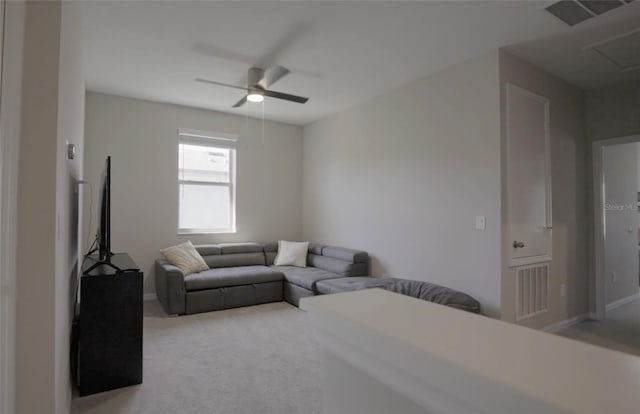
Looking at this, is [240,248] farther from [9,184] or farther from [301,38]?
[9,184]

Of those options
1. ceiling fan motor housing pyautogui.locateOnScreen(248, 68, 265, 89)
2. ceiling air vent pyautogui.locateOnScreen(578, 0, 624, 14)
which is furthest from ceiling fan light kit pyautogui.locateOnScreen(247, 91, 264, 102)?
ceiling air vent pyautogui.locateOnScreen(578, 0, 624, 14)

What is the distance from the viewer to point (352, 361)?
1.83 feet

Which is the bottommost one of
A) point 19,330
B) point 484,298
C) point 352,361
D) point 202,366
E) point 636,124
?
point 202,366

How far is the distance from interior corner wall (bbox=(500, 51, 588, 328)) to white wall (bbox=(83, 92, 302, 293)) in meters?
3.84

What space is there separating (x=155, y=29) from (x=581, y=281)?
5.11 metres

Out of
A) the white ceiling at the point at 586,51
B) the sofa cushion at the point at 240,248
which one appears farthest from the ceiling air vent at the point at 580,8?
the sofa cushion at the point at 240,248

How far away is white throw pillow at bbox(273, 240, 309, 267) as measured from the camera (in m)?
5.28

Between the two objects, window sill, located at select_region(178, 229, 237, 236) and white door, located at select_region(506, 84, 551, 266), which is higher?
white door, located at select_region(506, 84, 551, 266)

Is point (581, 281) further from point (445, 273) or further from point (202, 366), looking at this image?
point (202, 366)

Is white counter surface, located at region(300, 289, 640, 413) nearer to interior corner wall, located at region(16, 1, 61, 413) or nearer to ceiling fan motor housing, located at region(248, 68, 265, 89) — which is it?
interior corner wall, located at region(16, 1, 61, 413)

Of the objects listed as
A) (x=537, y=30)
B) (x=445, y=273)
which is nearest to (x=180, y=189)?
(x=445, y=273)

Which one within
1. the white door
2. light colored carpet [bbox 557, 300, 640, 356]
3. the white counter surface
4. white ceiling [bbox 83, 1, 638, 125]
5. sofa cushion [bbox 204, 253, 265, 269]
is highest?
white ceiling [bbox 83, 1, 638, 125]

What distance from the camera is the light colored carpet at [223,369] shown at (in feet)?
7.22

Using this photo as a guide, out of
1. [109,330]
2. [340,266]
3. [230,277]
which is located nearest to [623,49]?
[340,266]
